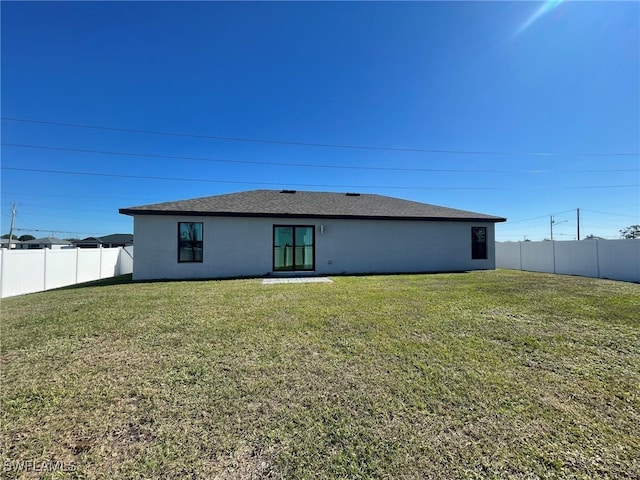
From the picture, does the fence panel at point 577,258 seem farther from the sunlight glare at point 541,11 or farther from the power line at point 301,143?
the sunlight glare at point 541,11

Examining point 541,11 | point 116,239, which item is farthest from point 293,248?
point 116,239

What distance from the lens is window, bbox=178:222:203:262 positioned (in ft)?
36.0

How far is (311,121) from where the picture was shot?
50.8 ft

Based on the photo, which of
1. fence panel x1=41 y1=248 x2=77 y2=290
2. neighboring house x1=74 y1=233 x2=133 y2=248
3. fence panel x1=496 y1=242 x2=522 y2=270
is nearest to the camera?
fence panel x1=41 y1=248 x2=77 y2=290

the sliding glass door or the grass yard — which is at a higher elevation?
the sliding glass door

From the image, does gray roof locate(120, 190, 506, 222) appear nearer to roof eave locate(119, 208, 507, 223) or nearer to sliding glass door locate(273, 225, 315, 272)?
roof eave locate(119, 208, 507, 223)

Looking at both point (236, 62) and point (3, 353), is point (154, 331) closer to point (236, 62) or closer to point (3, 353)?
point (3, 353)

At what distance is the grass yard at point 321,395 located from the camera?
6.30 feet

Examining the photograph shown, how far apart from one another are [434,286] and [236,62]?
38.3ft

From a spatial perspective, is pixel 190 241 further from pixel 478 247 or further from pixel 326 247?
pixel 478 247

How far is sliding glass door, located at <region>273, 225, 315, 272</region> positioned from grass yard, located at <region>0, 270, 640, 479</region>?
6.24 meters

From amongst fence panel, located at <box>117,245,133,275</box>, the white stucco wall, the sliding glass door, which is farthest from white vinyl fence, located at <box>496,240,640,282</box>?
fence panel, located at <box>117,245,133,275</box>

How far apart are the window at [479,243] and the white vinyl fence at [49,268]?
1793 centimetres

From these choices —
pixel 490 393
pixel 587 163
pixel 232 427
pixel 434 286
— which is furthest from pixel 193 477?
pixel 587 163
